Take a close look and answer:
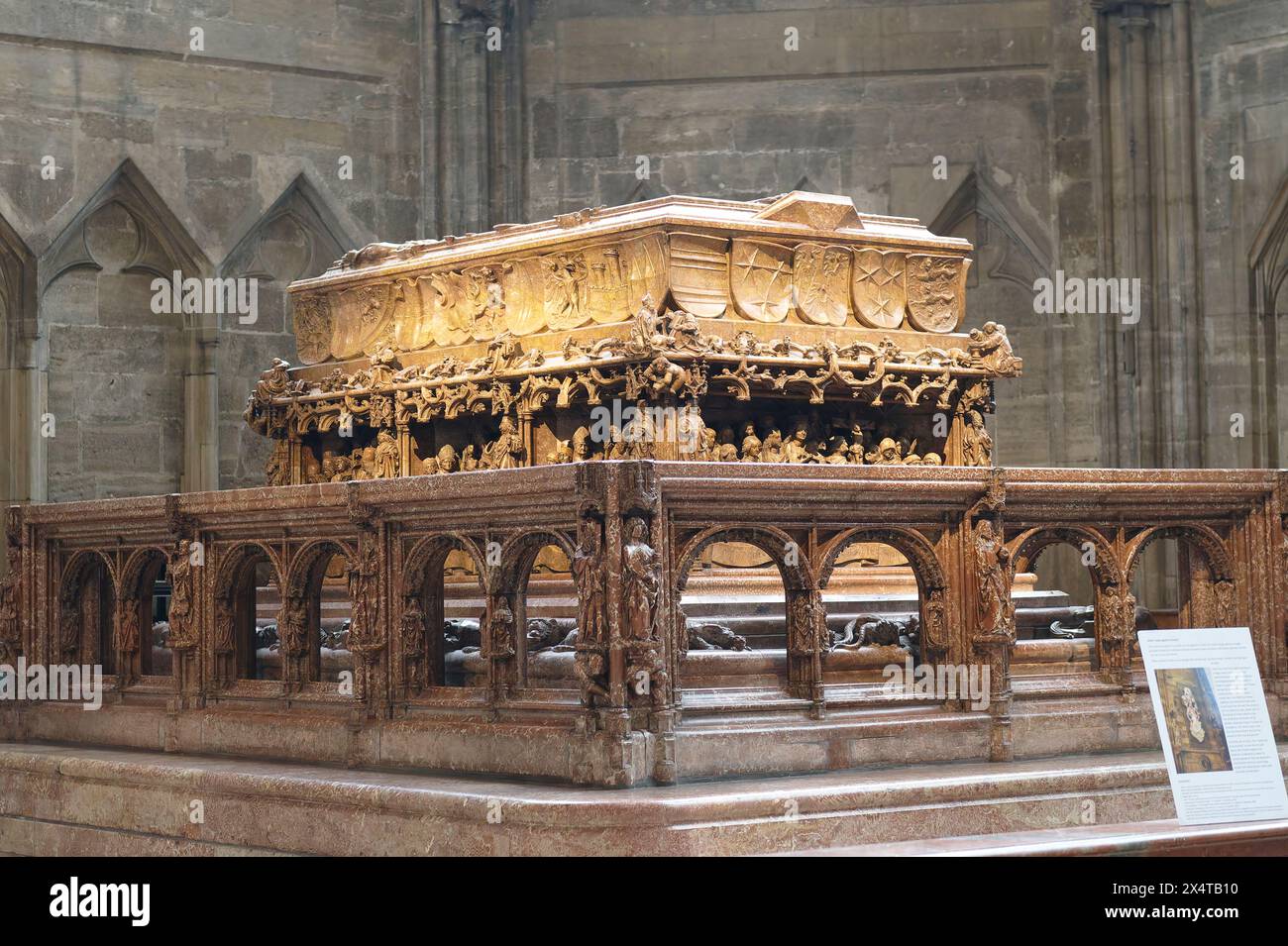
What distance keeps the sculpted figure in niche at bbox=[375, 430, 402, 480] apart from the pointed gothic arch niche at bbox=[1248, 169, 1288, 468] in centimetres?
808

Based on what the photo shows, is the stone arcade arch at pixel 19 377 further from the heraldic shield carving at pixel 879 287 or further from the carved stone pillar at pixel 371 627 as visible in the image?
the carved stone pillar at pixel 371 627

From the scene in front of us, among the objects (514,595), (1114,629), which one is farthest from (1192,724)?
(514,595)

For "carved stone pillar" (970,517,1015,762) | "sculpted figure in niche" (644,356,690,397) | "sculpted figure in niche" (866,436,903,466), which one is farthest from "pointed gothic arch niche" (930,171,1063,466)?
"carved stone pillar" (970,517,1015,762)

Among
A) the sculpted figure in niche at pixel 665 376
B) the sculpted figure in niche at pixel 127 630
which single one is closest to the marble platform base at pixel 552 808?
the sculpted figure in niche at pixel 127 630

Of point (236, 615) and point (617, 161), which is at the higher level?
point (617, 161)

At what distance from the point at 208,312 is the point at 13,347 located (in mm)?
1638

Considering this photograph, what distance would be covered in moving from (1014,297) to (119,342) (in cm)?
749

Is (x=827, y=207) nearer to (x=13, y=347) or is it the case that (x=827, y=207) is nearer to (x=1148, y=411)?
(x=1148, y=411)

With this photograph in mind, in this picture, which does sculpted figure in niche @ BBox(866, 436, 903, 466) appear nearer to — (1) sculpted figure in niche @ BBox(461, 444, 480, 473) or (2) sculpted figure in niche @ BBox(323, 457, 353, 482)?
(1) sculpted figure in niche @ BBox(461, 444, 480, 473)

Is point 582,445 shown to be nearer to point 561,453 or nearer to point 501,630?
point 561,453

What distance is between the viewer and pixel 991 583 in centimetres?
895

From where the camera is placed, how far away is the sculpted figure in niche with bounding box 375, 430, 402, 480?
1174 cm

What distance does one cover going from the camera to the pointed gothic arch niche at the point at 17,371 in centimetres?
1644
